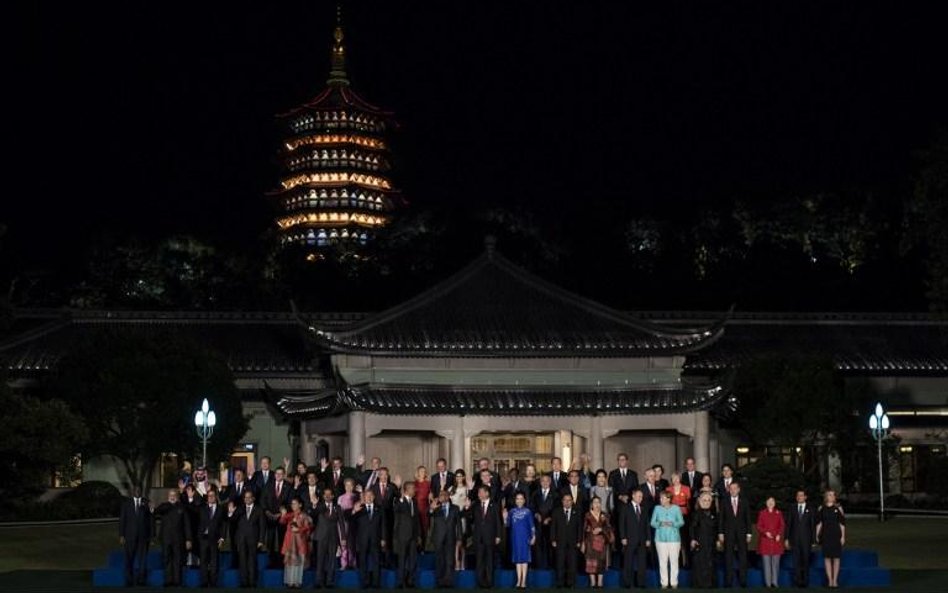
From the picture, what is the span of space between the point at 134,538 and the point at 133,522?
24 cm

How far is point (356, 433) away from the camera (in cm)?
4312

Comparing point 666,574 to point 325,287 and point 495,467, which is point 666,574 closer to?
point 495,467

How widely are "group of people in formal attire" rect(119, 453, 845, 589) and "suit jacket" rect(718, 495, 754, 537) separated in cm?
2

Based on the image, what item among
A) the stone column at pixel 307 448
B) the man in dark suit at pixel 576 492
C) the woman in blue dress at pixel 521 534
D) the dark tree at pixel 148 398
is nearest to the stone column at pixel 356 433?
the dark tree at pixel 148 398

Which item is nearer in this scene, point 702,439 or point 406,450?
point 702,439

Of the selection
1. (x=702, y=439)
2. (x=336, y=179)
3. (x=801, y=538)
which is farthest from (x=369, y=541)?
(x=336, y=179)

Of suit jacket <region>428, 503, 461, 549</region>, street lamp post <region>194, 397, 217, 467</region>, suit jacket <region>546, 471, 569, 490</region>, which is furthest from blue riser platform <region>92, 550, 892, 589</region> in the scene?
street lamp post <region>194, 397, 217, 467</region>

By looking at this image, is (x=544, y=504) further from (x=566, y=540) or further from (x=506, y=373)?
(x=506, y=373)

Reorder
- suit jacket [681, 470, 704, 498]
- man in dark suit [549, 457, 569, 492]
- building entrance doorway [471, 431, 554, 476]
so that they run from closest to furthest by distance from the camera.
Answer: suit jacket [681, 470, 704, 498] < man in dark suit [549, 457, 569, 492] < building entrance doorway [471, 431, 554, 476]

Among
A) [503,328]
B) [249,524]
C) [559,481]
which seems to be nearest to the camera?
[249,524]

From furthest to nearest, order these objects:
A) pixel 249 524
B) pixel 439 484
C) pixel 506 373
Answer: pixel 506 373, pixel 439 484, pixel 249 524

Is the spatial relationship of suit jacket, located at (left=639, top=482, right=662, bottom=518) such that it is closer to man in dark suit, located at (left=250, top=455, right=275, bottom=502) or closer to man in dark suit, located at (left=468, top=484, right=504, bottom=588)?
man in dark suit, located at (left=468, top=484, right=504, bottom=588)

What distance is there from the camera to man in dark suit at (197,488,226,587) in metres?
25.8

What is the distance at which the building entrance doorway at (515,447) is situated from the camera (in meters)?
46.2
